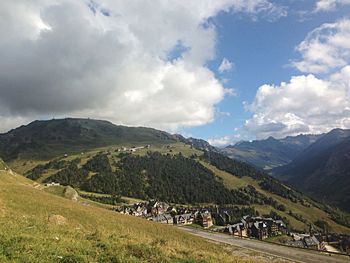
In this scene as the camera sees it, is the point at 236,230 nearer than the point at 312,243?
No

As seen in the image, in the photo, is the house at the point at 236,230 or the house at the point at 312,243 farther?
the house at the point at 236,230

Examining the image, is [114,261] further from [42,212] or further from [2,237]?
[42,212]

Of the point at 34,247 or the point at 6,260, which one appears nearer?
the point at 6,260

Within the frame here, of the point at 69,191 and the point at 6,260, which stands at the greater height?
the point at 69,191

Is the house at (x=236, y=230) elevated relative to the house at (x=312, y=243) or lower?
elevated

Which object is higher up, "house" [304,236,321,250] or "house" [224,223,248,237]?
"house" [224,223,248,237]

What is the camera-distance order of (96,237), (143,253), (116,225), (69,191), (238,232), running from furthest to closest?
(238,232)
(69,191)
(116,225)
(96,237)
(143,253)

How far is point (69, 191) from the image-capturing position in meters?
126

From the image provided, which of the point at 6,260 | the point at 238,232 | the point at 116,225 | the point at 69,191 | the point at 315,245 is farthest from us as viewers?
the point at 238,232

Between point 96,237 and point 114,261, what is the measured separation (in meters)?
7.65

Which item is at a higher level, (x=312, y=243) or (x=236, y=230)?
(x=236, y=230)

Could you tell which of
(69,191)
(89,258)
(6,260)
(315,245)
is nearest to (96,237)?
(89,258)

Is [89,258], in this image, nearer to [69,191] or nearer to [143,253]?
[143,253]

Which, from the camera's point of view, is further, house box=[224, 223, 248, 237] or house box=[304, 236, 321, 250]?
house box=[224, 223, 248, 237]
